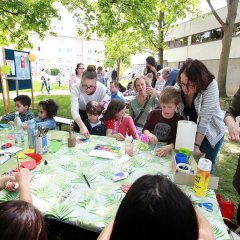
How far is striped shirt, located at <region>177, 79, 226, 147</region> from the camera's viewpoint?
1.98 m

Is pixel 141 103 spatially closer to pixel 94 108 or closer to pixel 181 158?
pixel 94 108

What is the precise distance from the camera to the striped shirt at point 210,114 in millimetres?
1981

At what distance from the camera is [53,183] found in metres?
1.49

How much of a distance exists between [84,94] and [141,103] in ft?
2.98

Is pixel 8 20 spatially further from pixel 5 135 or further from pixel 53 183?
pixel 53 183

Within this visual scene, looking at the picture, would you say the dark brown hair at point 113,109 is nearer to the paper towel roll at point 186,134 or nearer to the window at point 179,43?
the paper towel roll at point 186,134

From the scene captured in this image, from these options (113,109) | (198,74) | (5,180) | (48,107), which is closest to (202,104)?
(198,74)

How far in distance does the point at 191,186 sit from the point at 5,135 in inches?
76.6

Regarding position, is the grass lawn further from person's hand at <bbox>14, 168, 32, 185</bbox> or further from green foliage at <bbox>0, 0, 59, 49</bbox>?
green foliage at <bbox>0, 0, 59, 49</bbox>

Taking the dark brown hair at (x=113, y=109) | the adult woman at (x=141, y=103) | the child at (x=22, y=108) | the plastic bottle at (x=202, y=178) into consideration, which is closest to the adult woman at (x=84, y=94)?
the dark brown hair at (x=113, y=109)

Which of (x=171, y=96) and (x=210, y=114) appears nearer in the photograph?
(x=210, y=114)

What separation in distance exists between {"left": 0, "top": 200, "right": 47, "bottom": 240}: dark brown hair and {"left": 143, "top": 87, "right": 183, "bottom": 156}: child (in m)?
1.37

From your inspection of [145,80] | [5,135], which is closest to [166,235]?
[5,135]

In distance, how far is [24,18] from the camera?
641cm
